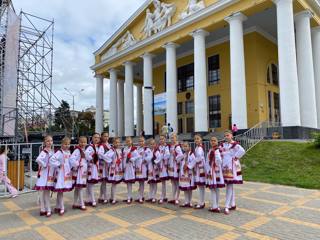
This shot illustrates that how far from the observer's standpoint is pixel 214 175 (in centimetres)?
714

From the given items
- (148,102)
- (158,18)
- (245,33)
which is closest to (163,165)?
(148,102)

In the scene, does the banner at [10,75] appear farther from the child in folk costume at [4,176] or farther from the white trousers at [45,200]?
the white trousers at [45,200]

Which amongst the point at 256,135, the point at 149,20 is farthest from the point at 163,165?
the point at 149,20

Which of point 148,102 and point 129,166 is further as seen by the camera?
point 148,102

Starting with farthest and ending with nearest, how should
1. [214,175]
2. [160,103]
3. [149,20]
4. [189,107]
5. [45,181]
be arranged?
1. [189,107]
2. [149,20]
3. [160,103]
4. [214,175]
5. [45,181]

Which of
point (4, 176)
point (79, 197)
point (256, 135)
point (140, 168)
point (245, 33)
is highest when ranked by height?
point (245, 33)

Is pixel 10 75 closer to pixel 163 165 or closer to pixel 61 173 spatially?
pixel 61 173

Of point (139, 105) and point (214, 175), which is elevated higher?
point (139, 105)

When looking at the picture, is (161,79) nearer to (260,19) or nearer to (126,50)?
(126,50)

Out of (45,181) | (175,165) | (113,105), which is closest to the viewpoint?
(45,181)

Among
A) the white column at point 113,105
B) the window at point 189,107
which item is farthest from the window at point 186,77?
the white column at point 113,105

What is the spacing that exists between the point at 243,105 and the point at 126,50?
659 inches

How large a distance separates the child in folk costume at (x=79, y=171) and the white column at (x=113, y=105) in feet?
94.5

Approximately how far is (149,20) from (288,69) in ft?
53.4
